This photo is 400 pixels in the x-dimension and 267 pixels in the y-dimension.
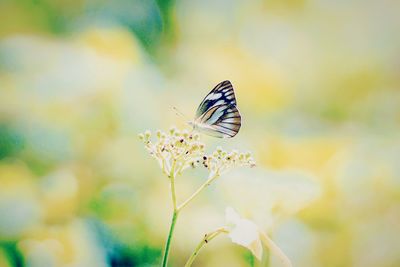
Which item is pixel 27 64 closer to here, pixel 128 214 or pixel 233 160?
pixel 128 214

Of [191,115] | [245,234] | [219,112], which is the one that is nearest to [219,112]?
[219,112]

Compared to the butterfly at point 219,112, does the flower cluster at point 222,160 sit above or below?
below

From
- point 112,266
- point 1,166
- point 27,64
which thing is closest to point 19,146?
point 1,166

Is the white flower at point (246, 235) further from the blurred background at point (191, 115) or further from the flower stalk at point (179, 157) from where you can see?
the blurred background at point (191, 115)

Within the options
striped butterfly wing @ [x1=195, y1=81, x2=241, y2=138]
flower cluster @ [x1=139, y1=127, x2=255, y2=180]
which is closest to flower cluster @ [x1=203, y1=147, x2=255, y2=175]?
flower cluster @ [x1=139, y1=127, x2=255, y2=180]

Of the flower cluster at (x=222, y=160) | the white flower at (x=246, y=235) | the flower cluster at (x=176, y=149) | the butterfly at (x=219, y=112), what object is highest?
the butterfly at (x=219, y=112)

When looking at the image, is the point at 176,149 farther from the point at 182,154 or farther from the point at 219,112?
the point at 219,112

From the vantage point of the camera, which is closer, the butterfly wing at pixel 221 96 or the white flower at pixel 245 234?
the white flower at pixel 245 234

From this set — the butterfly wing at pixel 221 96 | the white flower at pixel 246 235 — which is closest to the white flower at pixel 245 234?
the white flower at pixel 246 235
